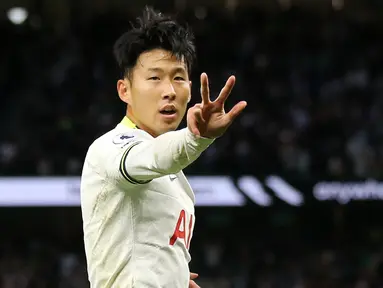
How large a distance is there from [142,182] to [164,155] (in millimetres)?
202

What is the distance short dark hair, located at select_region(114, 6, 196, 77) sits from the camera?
2902mm

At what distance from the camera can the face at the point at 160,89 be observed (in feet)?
9.39

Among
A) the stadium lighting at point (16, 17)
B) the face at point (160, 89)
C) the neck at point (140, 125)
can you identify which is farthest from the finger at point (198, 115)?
the stadium lighting at point (16, 17)

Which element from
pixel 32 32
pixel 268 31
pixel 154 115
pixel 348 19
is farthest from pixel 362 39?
pixel 154 115

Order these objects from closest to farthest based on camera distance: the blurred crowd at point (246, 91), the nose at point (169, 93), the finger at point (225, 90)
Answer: the finger at point (225, 90) → the nose at point (169, 93) → the blurred crowd at point (246, 91)

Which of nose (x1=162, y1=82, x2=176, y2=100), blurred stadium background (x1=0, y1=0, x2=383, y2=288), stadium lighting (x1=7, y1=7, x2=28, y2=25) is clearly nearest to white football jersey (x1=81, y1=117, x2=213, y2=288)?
nose (x1=162, y1=82, x2=176, y2=100)

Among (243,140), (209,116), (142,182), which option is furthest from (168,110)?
(243,140)

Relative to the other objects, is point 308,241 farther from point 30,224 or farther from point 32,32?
point 32,32

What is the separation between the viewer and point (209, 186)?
9742 mm

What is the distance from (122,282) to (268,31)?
8888 mm

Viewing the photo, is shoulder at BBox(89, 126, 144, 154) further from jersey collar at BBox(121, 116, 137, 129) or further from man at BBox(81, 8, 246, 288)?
jersey collar at BBox(121, 116, 137, 129)

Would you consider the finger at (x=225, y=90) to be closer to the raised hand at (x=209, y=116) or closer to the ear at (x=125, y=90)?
the raised hand at (x=209, y=116)

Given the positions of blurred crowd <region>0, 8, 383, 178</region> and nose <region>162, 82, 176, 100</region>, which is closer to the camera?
nose <region>162, 82, 176, 100</region>

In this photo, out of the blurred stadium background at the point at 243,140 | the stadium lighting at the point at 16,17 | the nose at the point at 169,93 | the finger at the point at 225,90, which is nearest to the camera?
the finger at the point at 225,90
